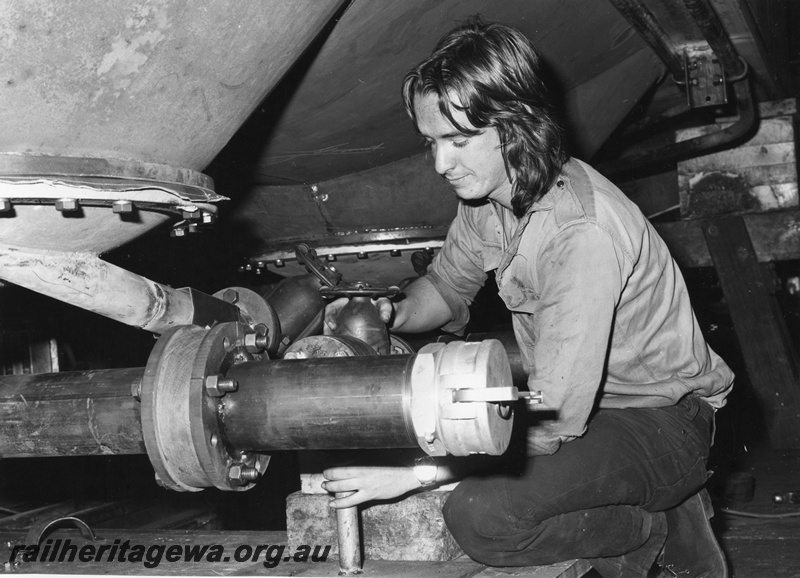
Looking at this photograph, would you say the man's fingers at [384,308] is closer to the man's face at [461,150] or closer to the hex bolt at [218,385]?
the man's face at [461,150]

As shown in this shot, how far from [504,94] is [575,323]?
461 millimetres

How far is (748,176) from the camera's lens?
324 centimetres

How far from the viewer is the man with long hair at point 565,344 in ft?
4.47

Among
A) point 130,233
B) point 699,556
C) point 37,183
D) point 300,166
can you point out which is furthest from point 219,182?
point 699,556

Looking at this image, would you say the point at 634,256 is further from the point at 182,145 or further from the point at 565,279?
the point at 182,145

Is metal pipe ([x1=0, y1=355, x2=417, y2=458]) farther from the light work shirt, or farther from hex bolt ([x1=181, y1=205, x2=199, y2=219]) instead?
the light work shirt

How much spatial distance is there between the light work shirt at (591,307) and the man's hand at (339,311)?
0.26 m

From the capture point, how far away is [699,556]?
170cm

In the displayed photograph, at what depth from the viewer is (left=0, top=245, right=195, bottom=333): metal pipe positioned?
119cm

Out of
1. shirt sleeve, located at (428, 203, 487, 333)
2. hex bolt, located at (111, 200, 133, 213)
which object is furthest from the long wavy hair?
hex bolt, located at (111, 200, 133, 213)

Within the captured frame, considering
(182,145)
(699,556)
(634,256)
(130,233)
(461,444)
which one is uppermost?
(182,145)

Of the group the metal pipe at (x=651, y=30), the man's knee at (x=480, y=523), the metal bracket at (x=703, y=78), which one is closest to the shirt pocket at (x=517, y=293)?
the man's knee at (x=480, y=523)

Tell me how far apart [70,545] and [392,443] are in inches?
53.9

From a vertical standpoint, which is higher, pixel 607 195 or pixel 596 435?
pixel 607 195
